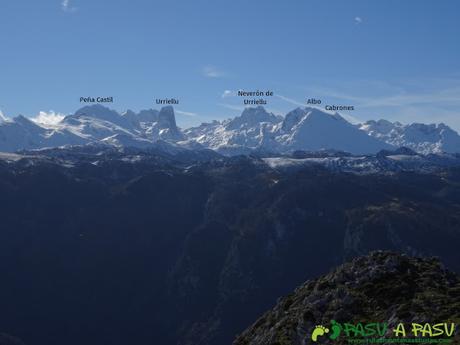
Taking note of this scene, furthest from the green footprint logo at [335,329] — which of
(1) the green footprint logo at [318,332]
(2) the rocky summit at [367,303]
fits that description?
(1) the green footprint logo at [318,332]

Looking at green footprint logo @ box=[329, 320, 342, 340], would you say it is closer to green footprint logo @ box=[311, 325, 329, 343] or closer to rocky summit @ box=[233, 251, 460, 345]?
rocky summit @ box=[233, 251, 460, 345]

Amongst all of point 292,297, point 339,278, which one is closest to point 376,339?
point 339,278

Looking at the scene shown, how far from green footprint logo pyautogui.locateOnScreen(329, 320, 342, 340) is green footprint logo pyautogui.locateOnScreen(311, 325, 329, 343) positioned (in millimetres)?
933

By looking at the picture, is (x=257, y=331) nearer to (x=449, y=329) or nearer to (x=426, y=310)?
(x=426, y=310)

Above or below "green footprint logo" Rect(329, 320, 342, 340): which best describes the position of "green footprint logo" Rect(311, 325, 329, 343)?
below

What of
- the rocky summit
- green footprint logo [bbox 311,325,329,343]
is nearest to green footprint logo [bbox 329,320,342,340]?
the rocky summit

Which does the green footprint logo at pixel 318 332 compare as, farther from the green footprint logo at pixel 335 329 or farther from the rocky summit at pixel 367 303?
the green footprint logo at pixel 335 329

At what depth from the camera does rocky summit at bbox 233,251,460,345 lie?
60688mm

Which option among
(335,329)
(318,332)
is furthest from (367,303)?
(318,332)

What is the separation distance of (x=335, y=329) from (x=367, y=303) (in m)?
7.15

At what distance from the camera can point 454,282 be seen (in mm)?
76188

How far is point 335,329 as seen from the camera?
215 feet

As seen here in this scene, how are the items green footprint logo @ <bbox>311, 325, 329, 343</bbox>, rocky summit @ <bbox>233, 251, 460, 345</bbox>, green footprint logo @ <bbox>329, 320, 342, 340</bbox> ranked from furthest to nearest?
1. green footprint logo @ <bbox>311, 325, 329, 343</bbox>
2. green footprint logo @ <bbox>329, 320, 342, 340</bbox>
3. rocky summit @ <bbox>233, 251, 460, 345</bbox>

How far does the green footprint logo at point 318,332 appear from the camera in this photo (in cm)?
6569
